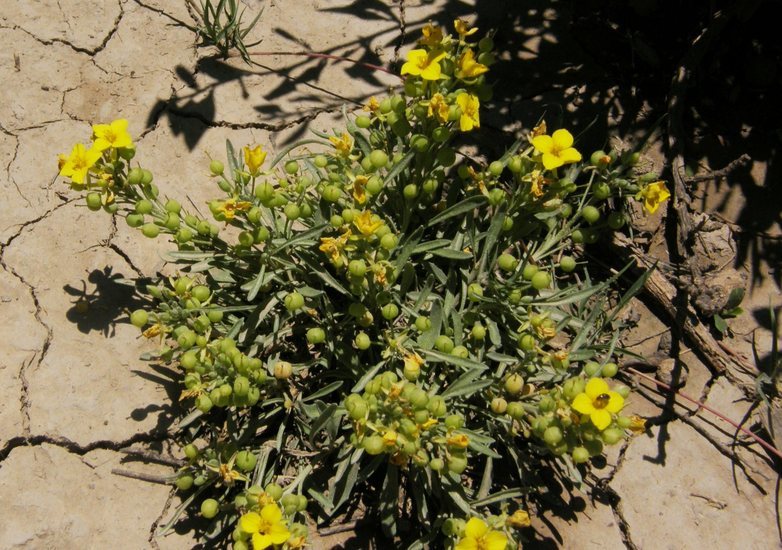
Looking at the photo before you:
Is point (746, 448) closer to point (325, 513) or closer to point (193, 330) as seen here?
point (325, 513)

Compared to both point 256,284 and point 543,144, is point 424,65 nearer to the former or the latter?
point 543,144

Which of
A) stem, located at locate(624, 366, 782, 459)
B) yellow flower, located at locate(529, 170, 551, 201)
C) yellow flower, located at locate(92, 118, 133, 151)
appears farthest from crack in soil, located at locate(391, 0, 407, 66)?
stem, located at locate(624, 366, 782, 459)

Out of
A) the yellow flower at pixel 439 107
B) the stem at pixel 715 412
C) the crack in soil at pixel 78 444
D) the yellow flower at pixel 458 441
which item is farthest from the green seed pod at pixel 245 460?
the stem at pixel 715 412

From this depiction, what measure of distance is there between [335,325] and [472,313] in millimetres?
569

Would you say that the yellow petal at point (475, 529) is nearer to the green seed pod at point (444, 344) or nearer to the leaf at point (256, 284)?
the green seed pod at point (444, 344)

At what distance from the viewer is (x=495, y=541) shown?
2215 millimetres

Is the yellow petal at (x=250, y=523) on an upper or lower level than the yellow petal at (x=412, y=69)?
lower

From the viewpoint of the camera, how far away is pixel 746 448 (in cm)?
319

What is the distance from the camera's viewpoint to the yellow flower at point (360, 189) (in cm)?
249

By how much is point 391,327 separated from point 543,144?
36.8 inches

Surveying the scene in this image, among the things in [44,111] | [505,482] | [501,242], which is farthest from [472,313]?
[44,111]

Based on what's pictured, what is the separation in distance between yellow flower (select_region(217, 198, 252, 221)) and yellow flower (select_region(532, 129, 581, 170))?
1079 millimetres

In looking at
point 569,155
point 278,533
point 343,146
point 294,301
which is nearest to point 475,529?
point 278,533

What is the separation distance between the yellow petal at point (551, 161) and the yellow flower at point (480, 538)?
4.15 ft
